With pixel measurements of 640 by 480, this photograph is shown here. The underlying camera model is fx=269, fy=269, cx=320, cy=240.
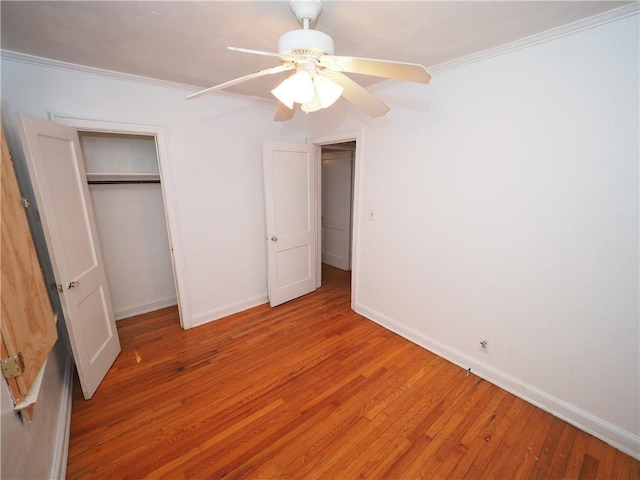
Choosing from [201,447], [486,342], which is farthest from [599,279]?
[201,447]

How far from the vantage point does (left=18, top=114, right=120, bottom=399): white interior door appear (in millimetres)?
1651

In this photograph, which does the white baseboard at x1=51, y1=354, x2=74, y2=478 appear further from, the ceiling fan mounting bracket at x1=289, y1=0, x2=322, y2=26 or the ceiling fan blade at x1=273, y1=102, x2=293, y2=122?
the ceiling fan mounting bracket at x1=289, y1=0, x2=322, y2=26

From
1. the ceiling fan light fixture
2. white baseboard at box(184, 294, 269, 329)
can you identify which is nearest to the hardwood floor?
white baseboard at box(184, 294, 269, 329)

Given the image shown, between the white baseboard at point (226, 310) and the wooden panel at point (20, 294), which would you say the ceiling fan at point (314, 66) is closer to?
the wooden panel at point (20, 294)

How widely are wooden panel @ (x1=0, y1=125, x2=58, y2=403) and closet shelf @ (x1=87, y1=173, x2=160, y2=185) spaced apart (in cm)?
145

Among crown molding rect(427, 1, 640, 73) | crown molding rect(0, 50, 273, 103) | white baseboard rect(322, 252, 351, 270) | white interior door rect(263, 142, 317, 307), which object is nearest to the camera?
crown molding rect(427, 1, 640, 73)

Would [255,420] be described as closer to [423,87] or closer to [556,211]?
[556,211]

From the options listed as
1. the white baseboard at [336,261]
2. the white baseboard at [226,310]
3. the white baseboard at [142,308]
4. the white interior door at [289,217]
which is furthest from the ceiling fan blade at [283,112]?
the white baseboard at [336,261]

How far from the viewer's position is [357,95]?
4.99 feet

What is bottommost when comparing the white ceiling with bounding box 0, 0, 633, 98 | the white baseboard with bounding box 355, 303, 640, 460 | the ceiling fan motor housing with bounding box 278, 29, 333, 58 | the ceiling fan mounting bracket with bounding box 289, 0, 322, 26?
the white baseboard with bounding box 355, 303, 640, 460

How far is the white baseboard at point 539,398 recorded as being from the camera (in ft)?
5.10

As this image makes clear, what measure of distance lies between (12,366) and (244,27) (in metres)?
1.88

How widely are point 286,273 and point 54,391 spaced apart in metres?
2.12

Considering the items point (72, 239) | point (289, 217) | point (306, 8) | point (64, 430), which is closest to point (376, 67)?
point (306, 8)
